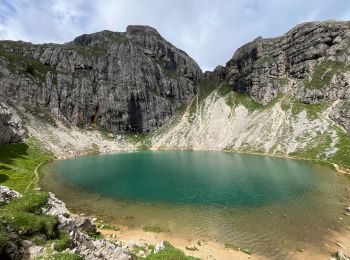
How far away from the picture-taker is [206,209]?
4731 centimetres

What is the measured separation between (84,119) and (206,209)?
159m

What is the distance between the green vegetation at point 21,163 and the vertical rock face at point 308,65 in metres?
134

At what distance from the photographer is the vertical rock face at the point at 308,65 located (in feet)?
486

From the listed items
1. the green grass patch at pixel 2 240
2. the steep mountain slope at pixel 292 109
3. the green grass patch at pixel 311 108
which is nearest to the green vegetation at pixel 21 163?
the green grass patch at pixel 2 240

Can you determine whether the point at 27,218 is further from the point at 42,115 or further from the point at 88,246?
the point at 42,115

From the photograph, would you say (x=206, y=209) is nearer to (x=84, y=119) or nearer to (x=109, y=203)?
(x=109, y=203)

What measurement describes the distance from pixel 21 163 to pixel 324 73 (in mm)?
155240

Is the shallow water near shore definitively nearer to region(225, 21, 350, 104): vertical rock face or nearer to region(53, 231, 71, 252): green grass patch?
region(53, 231, 71, 252): green grass patch

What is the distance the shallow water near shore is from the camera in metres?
37.9

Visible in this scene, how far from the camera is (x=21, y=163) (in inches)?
3501

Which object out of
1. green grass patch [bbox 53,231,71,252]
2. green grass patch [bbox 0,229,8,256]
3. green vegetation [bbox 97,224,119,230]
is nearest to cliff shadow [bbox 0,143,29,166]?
green vegetation [bbox 97,224,119,230]

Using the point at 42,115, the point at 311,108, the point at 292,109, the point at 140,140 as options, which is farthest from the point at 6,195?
the point at 140,140

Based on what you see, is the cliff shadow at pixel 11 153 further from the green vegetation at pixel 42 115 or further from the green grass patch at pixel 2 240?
the green grass patch at pixel 2 240

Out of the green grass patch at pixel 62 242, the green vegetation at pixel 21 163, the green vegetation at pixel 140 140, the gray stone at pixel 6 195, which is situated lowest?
the green vegetation at pixel 140 140
